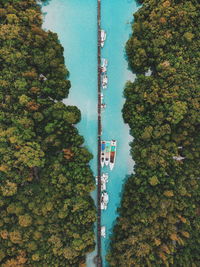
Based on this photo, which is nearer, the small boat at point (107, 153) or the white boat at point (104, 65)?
→ the small boat at point (107, 153)

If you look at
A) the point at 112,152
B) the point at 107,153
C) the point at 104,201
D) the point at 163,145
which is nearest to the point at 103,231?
the point at 104,201

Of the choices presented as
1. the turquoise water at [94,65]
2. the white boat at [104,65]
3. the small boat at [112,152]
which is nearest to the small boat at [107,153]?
the small boat at [112,152]

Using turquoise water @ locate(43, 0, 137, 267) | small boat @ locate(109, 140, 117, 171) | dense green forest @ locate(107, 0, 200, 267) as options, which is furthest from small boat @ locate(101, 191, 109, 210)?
small boat @ locate(109, 140, 117, 171)

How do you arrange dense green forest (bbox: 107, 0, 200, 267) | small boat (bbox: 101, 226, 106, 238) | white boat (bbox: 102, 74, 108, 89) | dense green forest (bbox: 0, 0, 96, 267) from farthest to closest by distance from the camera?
white boat (bbox: 102, 74, 108, 89) < small boat (bbox: 101, 226, 106, 238) < dense green forest (bbox: 107, 0, 200, 267) < dense green forest (bbox: 0, 0, 96, 267)

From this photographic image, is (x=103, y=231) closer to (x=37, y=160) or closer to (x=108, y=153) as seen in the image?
(x=108, y=153)

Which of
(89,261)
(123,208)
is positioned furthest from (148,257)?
(89,261)

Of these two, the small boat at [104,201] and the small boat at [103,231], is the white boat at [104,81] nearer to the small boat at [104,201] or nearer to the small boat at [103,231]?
the small boat at [104,201]

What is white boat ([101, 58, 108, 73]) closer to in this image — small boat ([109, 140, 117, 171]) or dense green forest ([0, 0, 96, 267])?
dense green forest ([0, 0, 96, 267])
